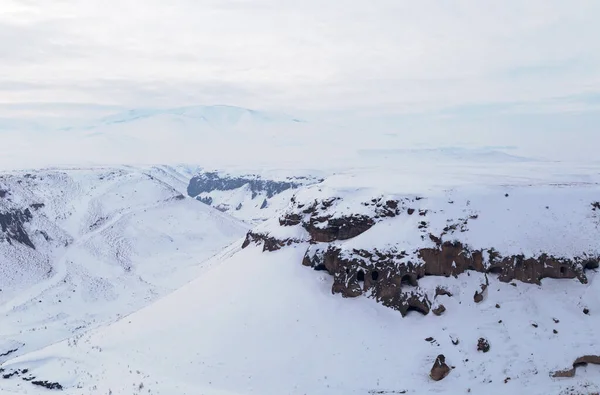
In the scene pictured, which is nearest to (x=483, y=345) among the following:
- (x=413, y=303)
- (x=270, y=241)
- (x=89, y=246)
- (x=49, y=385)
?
(x=413, y=303)

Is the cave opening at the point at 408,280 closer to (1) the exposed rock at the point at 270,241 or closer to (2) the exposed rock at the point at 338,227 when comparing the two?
(2) the exposed rock at the point at 338,227

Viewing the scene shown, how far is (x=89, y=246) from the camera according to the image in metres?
92.6

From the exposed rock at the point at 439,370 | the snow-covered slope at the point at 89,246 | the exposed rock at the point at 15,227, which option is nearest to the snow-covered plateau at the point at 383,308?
the exposed rock at the point at 439,370

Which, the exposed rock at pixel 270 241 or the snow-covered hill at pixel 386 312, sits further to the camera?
the exposed rock at pixel 270 241

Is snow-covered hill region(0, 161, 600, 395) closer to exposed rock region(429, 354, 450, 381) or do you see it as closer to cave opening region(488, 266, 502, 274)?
cave opening region(488, 266, 502, 274)

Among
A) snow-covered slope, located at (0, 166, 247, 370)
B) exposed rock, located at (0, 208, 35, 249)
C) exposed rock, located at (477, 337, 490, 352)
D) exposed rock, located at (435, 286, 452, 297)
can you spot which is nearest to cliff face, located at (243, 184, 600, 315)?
exposed rock, located at (435, 286, 452, 297)

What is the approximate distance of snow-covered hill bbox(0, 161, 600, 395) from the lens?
32531 millimetres

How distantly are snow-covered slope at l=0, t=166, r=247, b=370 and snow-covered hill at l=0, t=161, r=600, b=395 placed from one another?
86.8 ft

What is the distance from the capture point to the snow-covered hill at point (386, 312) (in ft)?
107

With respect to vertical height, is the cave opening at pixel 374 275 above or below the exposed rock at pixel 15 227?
above

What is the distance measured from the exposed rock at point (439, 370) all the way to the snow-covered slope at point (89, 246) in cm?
4421

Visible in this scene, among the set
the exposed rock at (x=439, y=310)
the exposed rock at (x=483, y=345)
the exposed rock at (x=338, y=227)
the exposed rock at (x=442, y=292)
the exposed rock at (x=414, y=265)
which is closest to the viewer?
the exposed rock at (x=483, y=345)

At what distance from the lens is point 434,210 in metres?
41.4

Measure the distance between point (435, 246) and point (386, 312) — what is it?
589 cm
